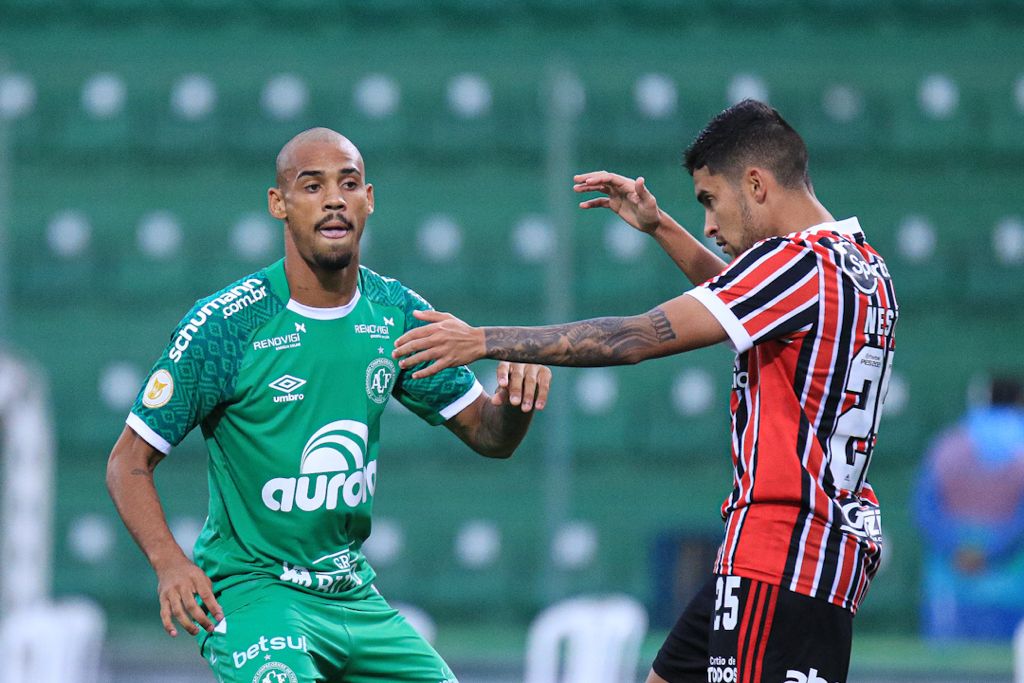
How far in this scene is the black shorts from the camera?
3.52 metres

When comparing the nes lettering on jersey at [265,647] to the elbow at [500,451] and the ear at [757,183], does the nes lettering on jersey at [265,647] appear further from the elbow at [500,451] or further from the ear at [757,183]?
the ear at [757,183]

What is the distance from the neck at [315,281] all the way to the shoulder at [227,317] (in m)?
0.06

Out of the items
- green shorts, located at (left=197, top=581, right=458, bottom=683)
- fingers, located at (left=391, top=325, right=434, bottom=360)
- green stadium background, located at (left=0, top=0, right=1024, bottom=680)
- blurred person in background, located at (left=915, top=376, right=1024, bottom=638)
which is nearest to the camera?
fingers, located at (left=391, top=325, right=434, bottom=360)

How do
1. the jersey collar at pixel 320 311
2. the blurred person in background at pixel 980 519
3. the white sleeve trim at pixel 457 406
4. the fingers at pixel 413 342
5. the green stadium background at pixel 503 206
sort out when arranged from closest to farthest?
the fingers at pixel 413 342, the jersey collar at pixel 320 311, the white sleeve trim at pixel 457 406, the blurred person in background at pixel 980 519, the green stadium background at pixel 503 206

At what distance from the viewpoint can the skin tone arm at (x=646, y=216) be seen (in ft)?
13.9

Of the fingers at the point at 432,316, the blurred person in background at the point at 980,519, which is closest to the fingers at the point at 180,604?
the fingers at the point at 432,316

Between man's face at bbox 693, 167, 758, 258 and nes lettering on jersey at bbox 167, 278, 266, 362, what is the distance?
1.10 m

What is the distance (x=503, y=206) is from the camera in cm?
986

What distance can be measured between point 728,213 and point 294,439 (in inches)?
46.1

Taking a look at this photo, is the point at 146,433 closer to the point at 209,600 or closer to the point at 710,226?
the point at 209,600

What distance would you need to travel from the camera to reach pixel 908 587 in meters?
8.93

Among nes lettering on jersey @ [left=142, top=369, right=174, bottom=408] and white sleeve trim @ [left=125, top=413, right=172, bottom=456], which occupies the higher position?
nes lettering on jersey @ [left=142, top=369, right=174, bottom=408]

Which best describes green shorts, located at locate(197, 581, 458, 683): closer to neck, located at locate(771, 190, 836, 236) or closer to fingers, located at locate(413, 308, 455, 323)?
fingers, located at locate(413, 308, 455, 323)

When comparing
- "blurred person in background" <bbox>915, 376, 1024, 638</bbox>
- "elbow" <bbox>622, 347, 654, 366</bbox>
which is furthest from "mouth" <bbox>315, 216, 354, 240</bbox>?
"blurred person in background" <bbox>915, 376, 1024, 638</bbox>
